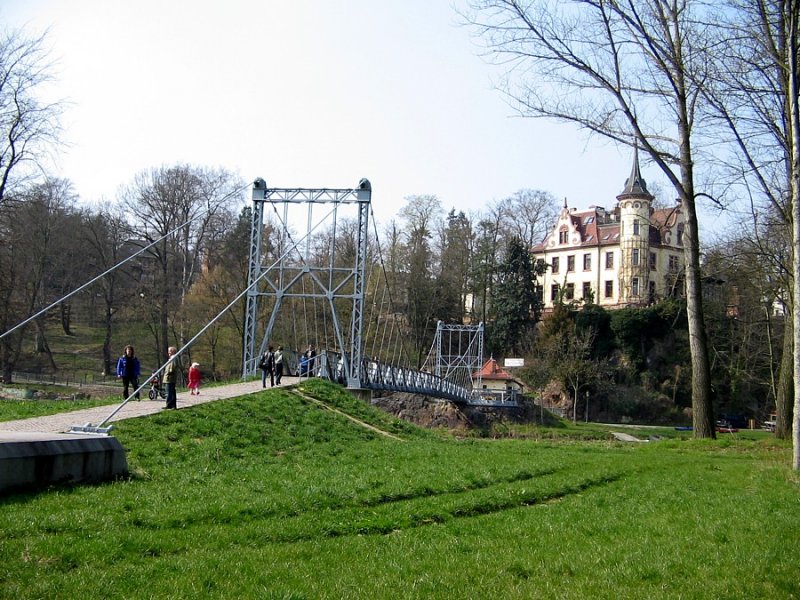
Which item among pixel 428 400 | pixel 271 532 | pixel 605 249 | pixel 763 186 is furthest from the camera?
pixel 605 249

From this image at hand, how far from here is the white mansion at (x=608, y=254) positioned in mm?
67500

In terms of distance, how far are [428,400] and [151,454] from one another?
3921 centimetres

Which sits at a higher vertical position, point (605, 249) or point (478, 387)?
point (605, 249)

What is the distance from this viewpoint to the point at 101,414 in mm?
15844

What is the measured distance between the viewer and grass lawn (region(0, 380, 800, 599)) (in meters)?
6.01

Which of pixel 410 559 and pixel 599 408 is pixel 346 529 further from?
pixel 599 408

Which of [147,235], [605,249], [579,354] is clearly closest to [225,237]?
[147,235]

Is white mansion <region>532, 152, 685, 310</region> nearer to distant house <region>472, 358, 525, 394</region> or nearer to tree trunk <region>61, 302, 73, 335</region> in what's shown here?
distant house <region>472, 358, 525, 394</region>

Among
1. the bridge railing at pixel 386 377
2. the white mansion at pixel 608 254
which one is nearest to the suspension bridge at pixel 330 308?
the bridge railing at pixel 386 377

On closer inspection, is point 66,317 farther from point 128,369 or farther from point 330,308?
point 128,369

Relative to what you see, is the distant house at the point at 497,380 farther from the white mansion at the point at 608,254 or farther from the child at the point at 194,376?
the child at the point at 194,376

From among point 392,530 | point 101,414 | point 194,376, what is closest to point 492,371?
point 194,376

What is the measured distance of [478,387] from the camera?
5841 centimetres

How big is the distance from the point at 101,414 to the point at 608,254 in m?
61.0
